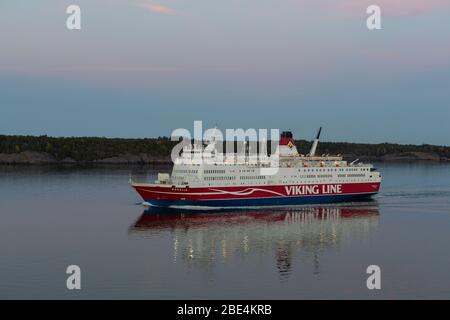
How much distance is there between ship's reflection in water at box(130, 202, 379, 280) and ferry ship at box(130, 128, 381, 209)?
3.46 feet

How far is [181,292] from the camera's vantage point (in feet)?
85.6

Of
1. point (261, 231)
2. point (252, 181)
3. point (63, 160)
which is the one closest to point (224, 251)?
point (261, 231)

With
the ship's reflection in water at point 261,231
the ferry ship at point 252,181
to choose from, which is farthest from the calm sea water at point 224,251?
the ferry ship at point 252,181

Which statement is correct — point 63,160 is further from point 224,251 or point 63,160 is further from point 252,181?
point 224,251

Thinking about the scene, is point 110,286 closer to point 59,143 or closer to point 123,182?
point 123,182

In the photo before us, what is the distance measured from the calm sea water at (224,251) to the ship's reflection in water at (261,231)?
73 mm

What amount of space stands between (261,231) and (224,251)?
6812mm

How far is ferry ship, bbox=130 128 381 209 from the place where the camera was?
160 ft

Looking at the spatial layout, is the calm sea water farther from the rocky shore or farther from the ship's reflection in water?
the rocky shore

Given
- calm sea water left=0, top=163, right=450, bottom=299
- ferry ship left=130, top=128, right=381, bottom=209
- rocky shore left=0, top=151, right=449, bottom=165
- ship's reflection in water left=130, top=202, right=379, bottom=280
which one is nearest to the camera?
calm sea water left=0, top=163, right=450, bottom=299

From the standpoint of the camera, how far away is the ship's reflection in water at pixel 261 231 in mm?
33375

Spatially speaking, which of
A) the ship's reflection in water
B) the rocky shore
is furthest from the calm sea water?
the rocky shore

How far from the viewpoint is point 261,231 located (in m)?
40.6

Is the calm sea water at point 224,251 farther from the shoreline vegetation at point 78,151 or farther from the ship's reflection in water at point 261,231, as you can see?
the shoreline vegetation at point 78,151
